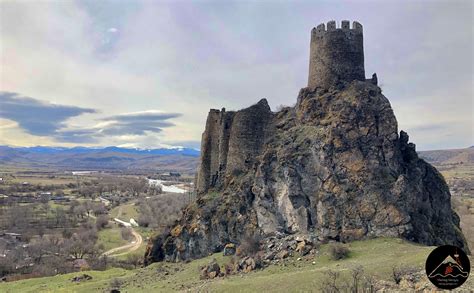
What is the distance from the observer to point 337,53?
3644 cm

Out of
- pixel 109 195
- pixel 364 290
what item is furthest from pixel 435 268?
pixel 109 195

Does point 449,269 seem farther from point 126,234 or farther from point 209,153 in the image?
point 126,234

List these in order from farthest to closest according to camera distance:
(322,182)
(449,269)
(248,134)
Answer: (248,134) < (322,182) < (449,269)

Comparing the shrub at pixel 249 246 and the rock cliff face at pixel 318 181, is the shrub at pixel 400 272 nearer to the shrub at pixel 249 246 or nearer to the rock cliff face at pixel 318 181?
the rock cliff face at pixel 318 181

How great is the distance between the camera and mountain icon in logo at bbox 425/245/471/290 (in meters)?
13.6

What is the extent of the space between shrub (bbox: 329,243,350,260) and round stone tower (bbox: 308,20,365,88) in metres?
13.9

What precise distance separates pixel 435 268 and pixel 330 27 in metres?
26.5

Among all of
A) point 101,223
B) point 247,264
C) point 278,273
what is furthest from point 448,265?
point 101,223

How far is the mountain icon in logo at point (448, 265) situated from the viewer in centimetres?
1359

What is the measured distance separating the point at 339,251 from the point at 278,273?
4.23 meters

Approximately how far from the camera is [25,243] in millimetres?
80625

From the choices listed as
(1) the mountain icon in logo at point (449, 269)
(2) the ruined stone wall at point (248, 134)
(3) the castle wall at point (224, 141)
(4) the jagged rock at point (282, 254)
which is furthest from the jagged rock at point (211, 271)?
(1) the mountain icon in logo at point (449, 269)

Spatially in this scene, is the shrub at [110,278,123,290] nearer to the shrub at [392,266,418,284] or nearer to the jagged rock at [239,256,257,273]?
the jagged rock at [239,256,257,273]

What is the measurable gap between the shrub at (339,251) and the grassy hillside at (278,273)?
37cm
